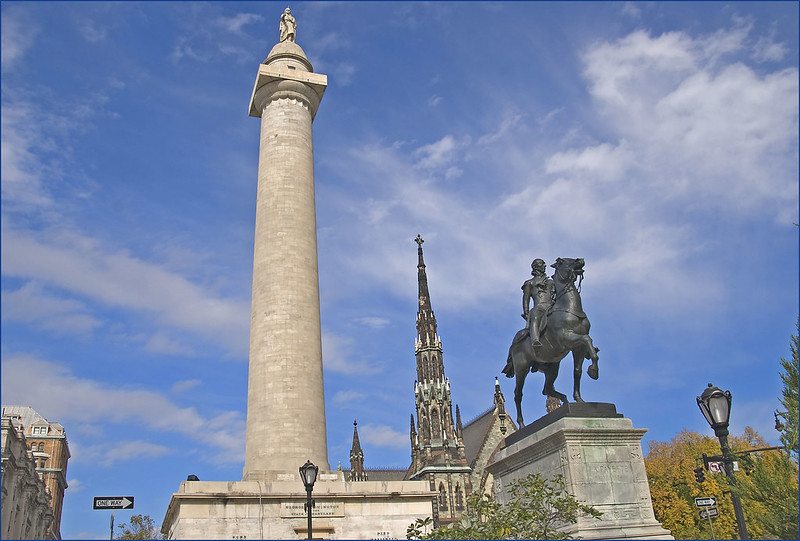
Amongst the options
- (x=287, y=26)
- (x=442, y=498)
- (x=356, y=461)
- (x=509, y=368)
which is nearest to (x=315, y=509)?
(x=509, y=368)

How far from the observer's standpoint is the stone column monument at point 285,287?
2434 cm

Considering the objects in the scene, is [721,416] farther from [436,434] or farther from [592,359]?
[436,434]

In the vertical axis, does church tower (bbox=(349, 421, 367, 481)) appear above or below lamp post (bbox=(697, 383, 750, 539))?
above

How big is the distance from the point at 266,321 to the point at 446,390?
47071 millimetres

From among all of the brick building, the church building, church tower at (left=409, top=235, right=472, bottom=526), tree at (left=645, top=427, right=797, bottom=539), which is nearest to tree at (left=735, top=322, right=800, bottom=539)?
tree at (left=645, top=427, right=797, bottom=539)

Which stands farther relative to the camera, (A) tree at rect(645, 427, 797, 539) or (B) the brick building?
(B) the brick building

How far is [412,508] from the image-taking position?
23.7 metres

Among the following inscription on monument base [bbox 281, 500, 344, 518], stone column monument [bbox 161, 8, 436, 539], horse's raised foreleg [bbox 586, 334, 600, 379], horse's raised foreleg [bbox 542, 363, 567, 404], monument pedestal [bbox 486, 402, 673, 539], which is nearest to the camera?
monument pedestal [bbox 486, 402, 673, 539]

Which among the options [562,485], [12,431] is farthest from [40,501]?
[562,485]

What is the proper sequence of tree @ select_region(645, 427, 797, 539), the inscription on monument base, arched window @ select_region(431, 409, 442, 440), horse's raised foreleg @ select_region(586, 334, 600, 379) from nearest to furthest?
horse's raised foreleg @ select_region(586, 334, 600, 379)
the inscription on monument base
tree @ select_region(645, 427, 797, 539)
arched window @ select_region(431, 409, 442, 440)

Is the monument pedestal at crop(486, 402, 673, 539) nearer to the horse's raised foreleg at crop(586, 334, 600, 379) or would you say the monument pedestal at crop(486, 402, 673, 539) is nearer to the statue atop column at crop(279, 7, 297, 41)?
the horse's raised foreleg at crop(586, 334, 600, 379)

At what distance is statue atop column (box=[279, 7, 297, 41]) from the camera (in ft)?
113

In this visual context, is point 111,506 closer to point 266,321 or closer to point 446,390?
point 266,321

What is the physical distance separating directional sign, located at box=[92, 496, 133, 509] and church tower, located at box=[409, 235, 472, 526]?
4866 centimetres
